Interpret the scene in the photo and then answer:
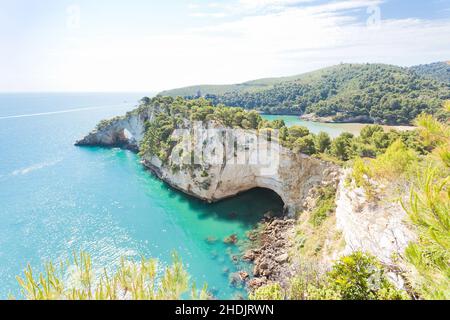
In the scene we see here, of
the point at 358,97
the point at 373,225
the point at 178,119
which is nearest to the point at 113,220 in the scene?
the point at 178,119

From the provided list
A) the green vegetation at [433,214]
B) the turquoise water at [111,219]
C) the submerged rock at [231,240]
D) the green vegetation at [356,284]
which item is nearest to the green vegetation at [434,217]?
the green vegetation at [433,214]

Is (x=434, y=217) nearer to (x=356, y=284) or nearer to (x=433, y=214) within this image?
(x=433, y=214)

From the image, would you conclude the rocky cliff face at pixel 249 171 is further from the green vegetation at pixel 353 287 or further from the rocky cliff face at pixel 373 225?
the green vegetation at pixel 353 287

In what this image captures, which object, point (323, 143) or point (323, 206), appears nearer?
point (323, 206)

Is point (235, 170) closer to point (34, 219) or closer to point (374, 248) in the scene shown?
point (374, 248)

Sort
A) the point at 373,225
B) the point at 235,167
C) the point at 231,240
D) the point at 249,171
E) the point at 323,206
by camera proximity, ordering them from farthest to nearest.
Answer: the point at 235,167 → the point at 249,171 → the point at 231,240 → the point at 323,206 → the point at 373,225
